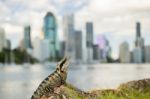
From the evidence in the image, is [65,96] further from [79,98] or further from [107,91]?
[107,91]

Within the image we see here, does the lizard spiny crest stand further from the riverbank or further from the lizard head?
the riverbank

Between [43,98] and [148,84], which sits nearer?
[43,98]

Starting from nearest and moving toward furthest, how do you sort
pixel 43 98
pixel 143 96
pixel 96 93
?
1. pixel 43 98
2. pixel 96 93
3. pixel 143 96

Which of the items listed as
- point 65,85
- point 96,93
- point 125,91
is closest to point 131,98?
point 125,91

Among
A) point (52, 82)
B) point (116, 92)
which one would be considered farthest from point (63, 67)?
point (116, 92)

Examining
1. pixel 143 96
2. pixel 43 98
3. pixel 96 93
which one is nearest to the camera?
pixel 43 98

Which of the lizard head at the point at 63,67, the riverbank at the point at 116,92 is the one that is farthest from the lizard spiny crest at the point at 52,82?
the riverbank at the point at 116,92

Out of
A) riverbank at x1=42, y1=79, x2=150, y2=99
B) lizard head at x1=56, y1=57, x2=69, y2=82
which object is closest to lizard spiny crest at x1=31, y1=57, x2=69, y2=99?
lizard head at x1=56, y1=57, x2=69, y2=82

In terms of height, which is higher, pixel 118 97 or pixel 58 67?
pixel 58 67

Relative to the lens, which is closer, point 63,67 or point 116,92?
point 63,67

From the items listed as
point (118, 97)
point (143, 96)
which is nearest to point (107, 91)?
point (118, 97)

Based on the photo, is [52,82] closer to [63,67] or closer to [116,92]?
[63,67]
